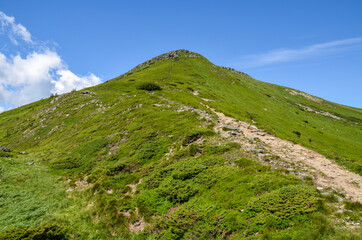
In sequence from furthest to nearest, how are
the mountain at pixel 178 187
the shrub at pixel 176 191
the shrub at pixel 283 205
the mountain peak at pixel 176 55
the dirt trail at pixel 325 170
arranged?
the mountain peak at pixel 176 55 → the shrub at pixel 176 191 → the dirt trail at pixel 325 170 → the mountain at pixel 178 187 → the shrub at pixel 283 205

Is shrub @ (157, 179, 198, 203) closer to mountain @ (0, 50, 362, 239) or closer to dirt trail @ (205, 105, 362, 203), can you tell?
mountain @ (0, 50, 362, 239)

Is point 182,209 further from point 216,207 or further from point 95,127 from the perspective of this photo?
point 95,127

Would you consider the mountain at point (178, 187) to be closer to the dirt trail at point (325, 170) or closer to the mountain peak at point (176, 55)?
the dirt trail at point (325, 170)

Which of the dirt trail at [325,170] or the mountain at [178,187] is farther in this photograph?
the dirt trail at [325,170]

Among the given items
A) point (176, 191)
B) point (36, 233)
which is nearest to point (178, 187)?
point (176, 191)

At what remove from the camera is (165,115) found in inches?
1286

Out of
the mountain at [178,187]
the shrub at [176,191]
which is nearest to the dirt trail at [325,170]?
the mountain at [178,187]

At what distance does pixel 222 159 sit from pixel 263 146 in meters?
5.86

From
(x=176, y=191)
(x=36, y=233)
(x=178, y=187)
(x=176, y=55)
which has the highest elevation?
(x=176, y=55)

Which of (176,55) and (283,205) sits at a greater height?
(176,55)

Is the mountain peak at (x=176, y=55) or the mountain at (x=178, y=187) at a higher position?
the mountain peak at (x=176, y=55)

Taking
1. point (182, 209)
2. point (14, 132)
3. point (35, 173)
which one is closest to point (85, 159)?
point (35, 173)

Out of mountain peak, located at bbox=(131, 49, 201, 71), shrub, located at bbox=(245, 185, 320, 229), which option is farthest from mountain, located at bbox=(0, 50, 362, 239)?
mountain peak, located at bbox=(131, 49, 201, 71)

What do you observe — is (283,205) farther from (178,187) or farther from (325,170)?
(325,170)
